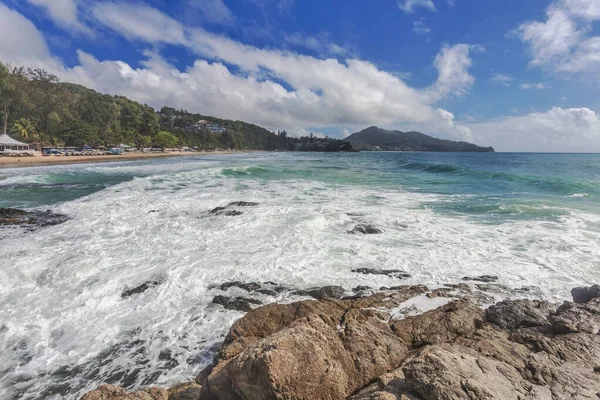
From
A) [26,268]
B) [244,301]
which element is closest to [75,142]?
[26,268]

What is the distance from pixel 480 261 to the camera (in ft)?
27.3

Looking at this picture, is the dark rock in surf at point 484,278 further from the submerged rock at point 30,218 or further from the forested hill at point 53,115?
the forested hill at point 53,115

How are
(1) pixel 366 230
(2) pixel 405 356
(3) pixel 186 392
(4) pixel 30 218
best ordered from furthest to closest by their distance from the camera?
1. (4) pixel 30 218
2. (1) pixel 366 230
3. (2) pixel 405 356
4. (3) pixel 186 392

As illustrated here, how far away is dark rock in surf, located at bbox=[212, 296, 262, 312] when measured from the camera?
19.7 feet

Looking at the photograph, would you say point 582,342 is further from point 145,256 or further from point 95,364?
point 145,256

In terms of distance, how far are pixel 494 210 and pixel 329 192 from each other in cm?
947

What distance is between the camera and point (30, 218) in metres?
12.3

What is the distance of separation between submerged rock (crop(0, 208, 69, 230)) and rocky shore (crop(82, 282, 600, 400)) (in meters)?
11.1

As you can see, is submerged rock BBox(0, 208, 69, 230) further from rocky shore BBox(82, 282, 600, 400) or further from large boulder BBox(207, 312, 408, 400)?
large boulder BBox(207, 312, 408, 400)

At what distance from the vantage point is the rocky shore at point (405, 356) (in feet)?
9.04

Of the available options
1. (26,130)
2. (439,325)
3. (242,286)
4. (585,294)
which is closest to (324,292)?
(242,286)

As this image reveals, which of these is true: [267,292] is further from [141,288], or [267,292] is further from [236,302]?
[141,288]

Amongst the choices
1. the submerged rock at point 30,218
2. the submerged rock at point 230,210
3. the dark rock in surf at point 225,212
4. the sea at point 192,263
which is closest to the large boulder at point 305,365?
the sea at point 192,263

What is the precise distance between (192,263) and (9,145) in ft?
191
